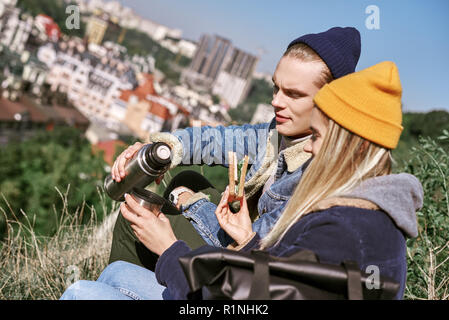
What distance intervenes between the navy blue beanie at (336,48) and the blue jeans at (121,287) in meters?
1.07

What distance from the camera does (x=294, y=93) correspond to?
1799mm

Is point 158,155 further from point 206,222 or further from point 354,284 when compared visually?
point 354,284

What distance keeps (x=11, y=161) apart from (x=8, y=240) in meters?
18.6

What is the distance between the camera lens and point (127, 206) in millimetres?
1642

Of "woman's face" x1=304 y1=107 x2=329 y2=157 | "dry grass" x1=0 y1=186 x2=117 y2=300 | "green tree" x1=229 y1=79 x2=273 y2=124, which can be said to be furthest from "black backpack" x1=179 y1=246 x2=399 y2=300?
"green tree" x1=229 y1=79 x2=273 y2=124

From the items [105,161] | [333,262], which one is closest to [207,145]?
[333,262]

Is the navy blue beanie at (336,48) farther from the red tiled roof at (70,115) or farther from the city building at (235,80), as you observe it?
the city building at (235,80)

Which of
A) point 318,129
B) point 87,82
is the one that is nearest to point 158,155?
point 318,129

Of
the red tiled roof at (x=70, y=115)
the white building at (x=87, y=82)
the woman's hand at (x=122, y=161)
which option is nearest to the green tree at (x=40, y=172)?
the red tiled roof at (x=70, y=115)

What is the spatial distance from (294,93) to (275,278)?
92cm

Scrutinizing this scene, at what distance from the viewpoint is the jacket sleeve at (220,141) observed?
2262 mm

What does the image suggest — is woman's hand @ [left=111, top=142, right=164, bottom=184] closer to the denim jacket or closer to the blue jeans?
the denim jacket

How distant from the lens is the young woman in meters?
1.15
